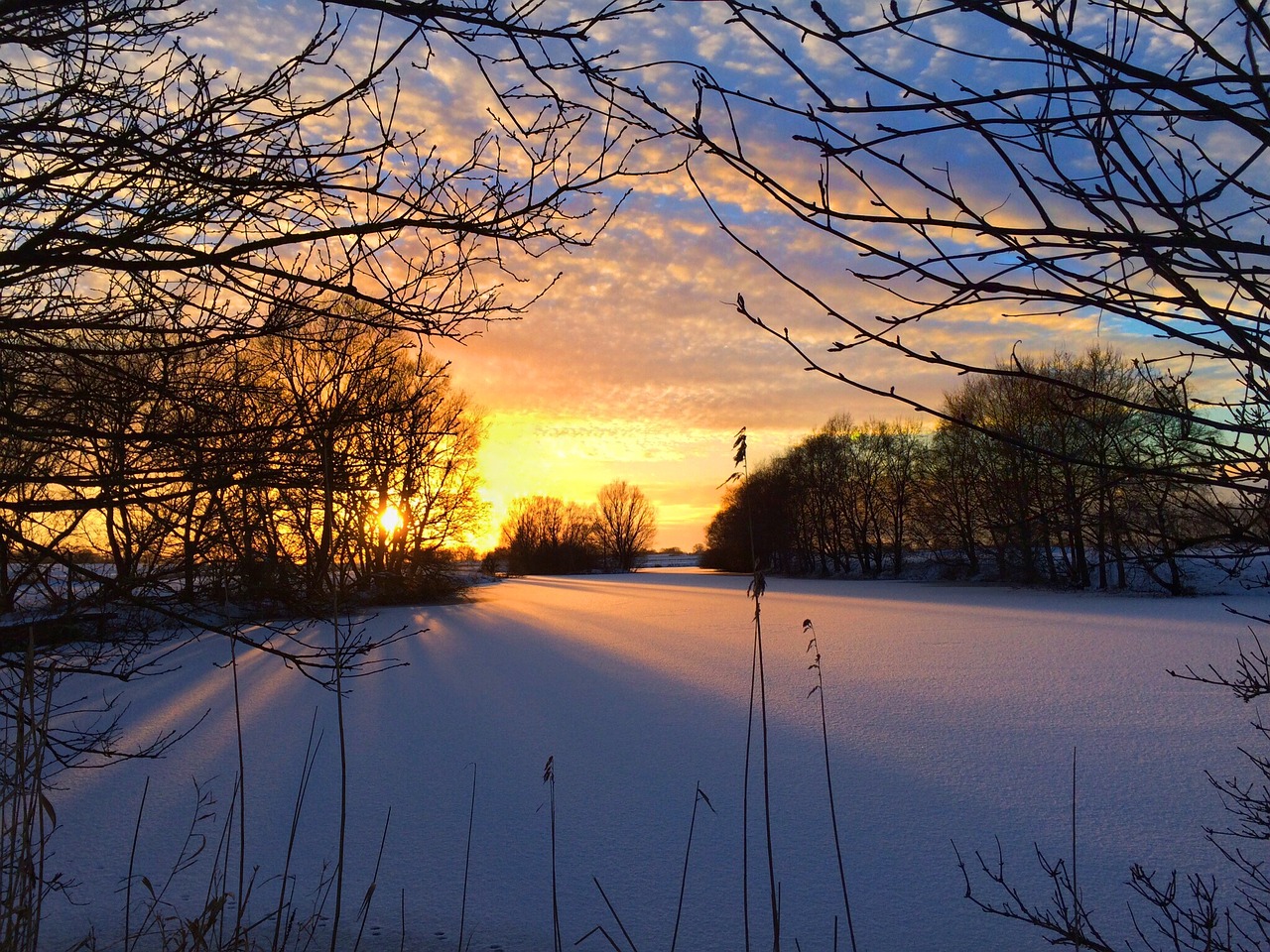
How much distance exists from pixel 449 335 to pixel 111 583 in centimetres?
132

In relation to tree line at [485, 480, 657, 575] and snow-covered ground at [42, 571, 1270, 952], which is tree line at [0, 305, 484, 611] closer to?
snow-covered ground at [42, 571, 1270, 952]

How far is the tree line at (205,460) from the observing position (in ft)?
7.80

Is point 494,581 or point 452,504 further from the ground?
point 452,504

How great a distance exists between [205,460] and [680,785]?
121 inches

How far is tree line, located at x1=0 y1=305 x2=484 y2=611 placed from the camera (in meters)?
2.38

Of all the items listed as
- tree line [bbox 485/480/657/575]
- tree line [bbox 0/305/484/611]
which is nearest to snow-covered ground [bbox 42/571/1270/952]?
tree line [bbox 0/305/484/611]

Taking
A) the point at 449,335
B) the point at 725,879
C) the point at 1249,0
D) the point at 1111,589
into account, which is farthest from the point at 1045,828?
the point at 1111,589

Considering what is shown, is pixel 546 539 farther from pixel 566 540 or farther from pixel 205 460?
pixel 205 460

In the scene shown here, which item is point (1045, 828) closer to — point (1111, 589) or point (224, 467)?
point (224, 467)

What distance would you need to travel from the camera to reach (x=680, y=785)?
434 cm

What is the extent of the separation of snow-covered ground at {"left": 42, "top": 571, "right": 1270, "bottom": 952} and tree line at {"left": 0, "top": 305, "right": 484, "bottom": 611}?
0.95 m

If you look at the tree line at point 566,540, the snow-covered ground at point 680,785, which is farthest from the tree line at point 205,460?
the tree line at point 566,540

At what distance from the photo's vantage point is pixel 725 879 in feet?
10.6

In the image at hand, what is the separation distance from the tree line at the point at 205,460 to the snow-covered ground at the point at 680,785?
95 cm
